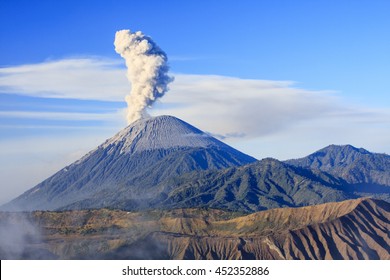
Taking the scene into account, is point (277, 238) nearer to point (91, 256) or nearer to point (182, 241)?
point (182, 241)

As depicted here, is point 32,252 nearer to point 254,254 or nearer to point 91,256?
point 91,256
